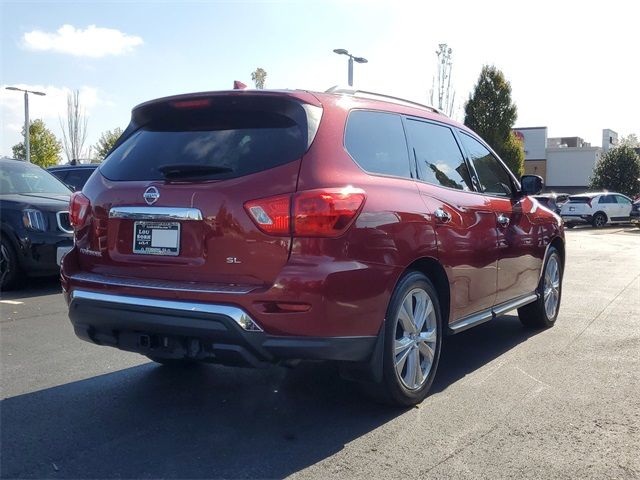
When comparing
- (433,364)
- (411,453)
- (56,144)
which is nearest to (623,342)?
(433,364)

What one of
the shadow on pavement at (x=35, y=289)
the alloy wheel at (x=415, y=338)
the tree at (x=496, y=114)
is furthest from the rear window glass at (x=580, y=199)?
the alloy wheel at (x=415, y=338)

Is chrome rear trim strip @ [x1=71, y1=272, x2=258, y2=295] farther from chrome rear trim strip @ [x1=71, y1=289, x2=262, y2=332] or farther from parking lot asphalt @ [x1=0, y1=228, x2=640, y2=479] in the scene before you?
parking lot asphalt @ [x1=0, y1=228, x2=640, y2=479]

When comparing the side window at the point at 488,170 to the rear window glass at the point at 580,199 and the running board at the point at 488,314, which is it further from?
the rear window glass at the point at 580,199

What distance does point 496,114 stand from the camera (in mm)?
31016

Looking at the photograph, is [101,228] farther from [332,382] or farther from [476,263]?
[476,263]

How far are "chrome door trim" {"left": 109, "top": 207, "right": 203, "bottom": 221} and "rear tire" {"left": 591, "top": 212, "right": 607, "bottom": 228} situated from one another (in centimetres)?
2906

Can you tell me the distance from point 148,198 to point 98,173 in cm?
68

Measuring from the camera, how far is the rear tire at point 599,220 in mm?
29547

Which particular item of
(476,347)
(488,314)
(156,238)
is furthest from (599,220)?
(156,238)

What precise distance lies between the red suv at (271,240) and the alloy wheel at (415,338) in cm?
1

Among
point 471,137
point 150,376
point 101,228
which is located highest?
point 471,137

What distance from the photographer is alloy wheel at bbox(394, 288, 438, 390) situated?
13.1 ft

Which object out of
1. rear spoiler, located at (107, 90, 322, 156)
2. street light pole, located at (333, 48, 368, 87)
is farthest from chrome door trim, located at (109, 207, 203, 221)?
street light pole, located at (333, 48, 368, 87)

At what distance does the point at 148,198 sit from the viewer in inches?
145
